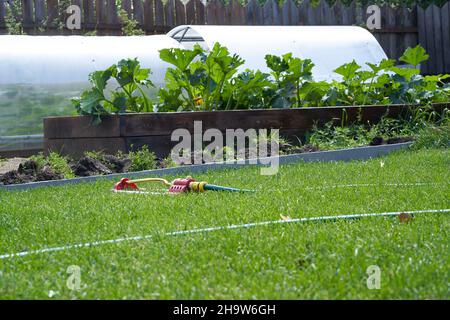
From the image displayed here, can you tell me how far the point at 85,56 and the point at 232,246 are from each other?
6.25 metres

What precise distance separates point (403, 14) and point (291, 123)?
754 cm

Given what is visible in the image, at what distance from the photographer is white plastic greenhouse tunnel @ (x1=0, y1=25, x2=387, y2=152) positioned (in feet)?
29.0

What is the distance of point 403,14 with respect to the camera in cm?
1514

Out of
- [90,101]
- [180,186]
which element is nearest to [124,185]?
[180,186]

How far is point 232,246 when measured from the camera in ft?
11.9

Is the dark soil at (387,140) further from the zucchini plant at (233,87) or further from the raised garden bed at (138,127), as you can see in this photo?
the zucchini plant at (233,87)

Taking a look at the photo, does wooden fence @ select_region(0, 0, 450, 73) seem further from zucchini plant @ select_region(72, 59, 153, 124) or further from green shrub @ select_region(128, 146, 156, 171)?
green shrub @ select_region(128, 146, 156, 171)

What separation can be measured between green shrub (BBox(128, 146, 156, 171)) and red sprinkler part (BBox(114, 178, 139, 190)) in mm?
1194

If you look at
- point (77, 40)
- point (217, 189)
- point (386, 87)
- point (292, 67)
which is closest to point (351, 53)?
point (386, 87)

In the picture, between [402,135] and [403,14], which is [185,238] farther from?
[403,14]

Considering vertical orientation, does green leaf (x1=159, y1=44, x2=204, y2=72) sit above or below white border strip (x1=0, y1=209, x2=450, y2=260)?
above

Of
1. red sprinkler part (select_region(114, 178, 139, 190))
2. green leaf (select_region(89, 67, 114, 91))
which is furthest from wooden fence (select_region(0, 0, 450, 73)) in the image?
red sprinkler part (select_region(114, 178, 139, 190))

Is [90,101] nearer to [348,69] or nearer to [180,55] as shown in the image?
[180,55]

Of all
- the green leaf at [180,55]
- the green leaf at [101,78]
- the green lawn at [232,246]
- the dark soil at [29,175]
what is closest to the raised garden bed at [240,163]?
the dark soil at [29,175]
